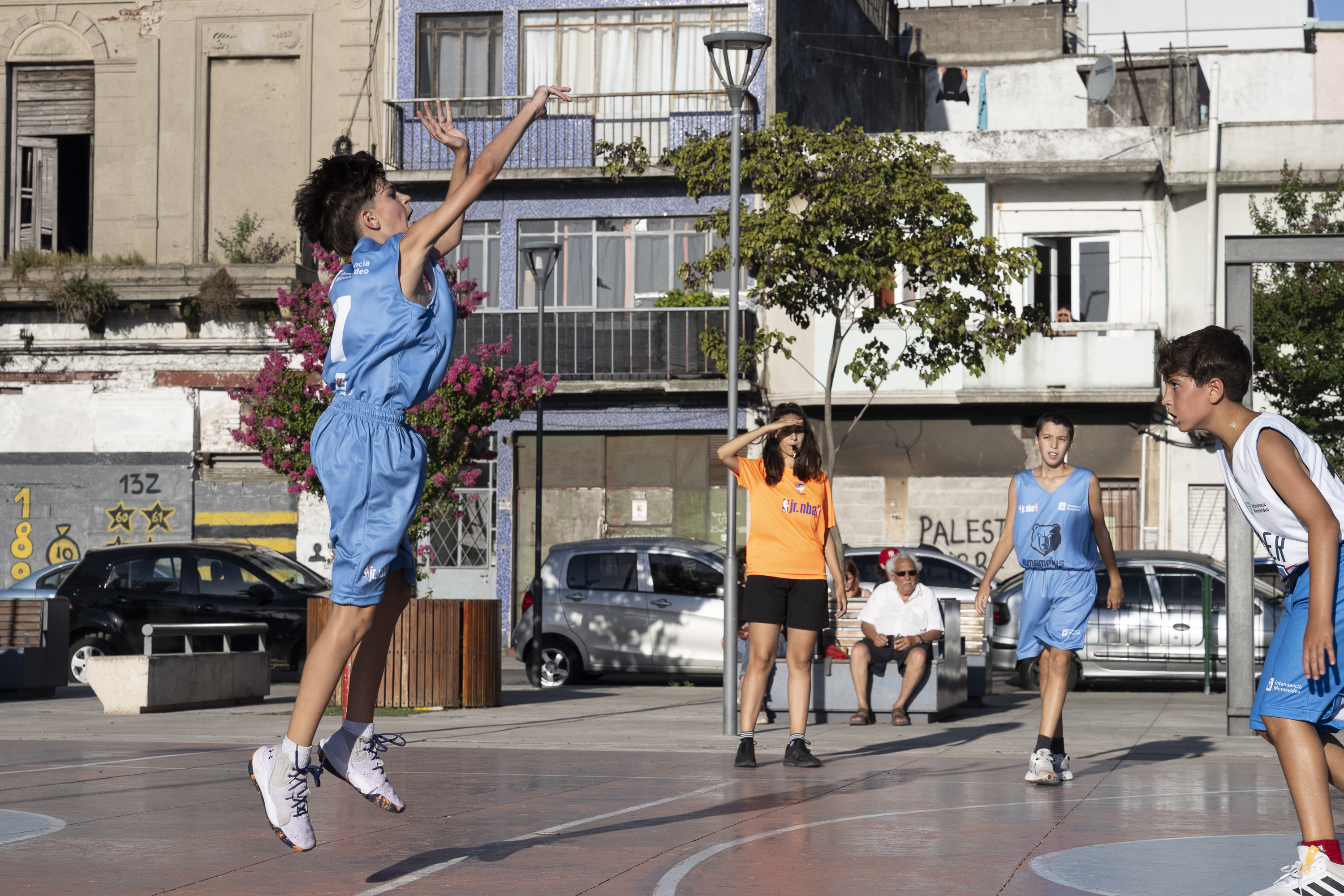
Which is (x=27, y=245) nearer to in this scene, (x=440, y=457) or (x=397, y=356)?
(x=440, y=457)

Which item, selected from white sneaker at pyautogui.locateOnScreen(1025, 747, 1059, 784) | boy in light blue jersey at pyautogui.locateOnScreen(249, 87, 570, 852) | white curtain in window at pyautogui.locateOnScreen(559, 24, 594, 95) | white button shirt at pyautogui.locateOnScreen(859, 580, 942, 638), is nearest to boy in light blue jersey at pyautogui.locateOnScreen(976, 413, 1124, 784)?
white sneaker at pyautogui.locateOnScreen(1025, 747, 1059, 784)

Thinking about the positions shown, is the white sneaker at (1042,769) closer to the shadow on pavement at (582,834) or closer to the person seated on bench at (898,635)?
the shadow on pavement at (582,834)

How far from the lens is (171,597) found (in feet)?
66.5

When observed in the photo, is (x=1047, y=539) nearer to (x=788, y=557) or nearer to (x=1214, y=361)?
(x=788, y=557)

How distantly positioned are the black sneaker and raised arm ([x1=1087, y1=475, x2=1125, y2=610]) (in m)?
1.82

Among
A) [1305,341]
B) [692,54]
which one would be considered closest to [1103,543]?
[1305,341]

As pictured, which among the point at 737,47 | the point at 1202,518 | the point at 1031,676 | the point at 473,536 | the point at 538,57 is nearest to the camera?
the point at 737,47

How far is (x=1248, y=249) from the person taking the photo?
1133 cm

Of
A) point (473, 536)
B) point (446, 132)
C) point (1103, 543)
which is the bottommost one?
point (473, 536)

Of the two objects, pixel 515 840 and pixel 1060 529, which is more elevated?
pixel 1060 529

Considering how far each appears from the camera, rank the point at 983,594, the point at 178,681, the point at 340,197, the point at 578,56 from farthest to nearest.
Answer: the point at 578,56
the point at 178,681
the point at 983,594
the point at 340,197

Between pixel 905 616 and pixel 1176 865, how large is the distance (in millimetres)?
7783

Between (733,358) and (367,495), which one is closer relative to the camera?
(367,495)

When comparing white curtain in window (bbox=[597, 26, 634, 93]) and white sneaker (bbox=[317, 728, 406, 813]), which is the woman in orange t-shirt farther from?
white curtain in window (bbox=[597, 26, 634, 93])
